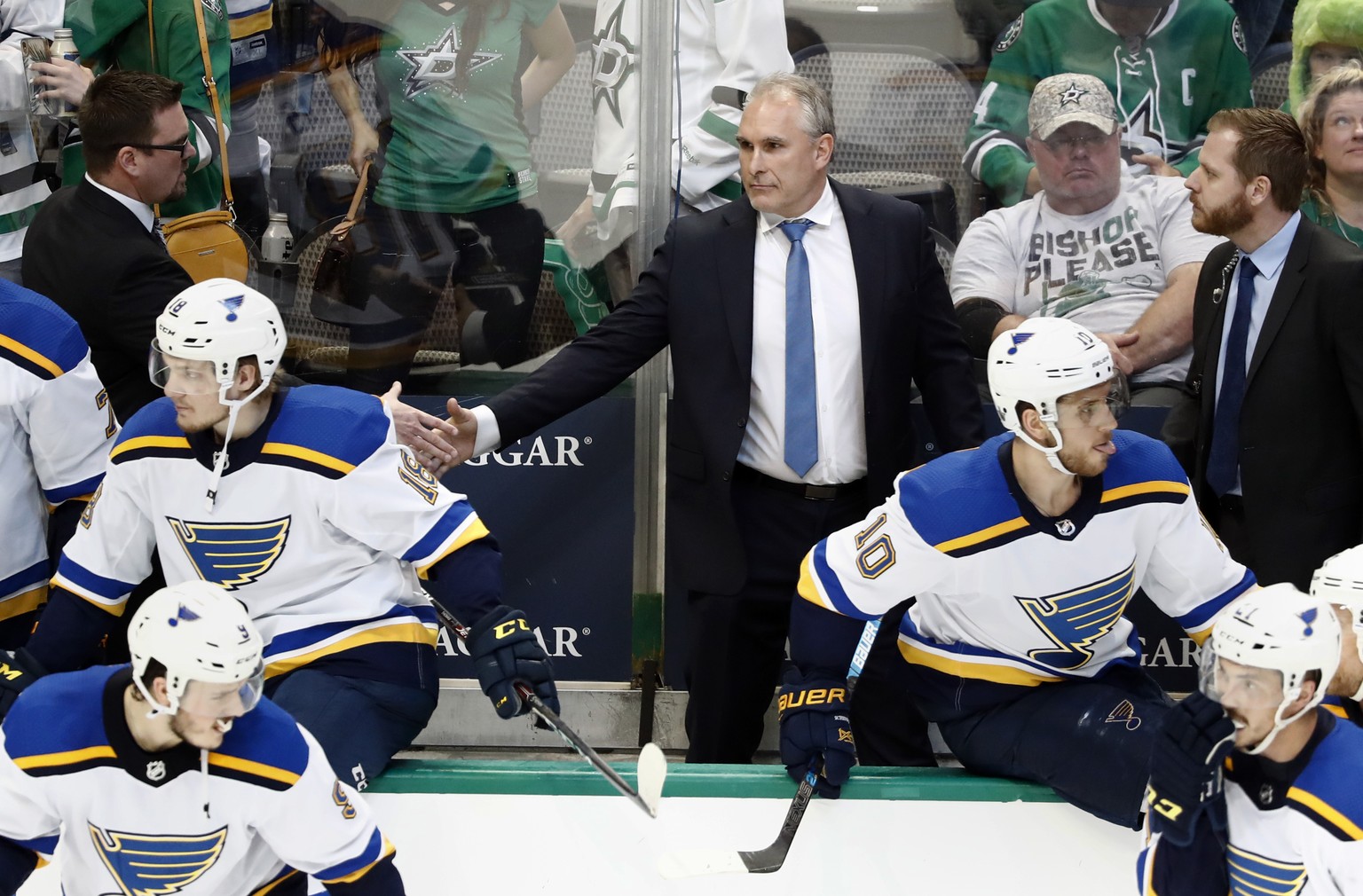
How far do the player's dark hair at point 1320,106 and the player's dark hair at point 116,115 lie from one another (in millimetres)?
2599

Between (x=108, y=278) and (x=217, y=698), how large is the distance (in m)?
1.63

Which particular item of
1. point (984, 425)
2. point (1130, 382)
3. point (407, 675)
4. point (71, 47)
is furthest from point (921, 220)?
point (71, 47)

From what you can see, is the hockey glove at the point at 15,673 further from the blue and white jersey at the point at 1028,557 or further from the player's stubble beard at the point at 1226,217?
the player's stubble beard at the point at 1226,217

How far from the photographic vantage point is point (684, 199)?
13.4 feet

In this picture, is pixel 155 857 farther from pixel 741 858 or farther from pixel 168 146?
pixel 168 146

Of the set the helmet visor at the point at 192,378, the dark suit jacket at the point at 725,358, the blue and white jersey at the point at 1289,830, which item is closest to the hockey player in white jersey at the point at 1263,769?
the blue and white jersey at the point at 1289,830

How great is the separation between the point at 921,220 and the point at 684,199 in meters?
0.72

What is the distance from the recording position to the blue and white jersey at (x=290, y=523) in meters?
2.79

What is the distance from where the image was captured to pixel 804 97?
3578 mm

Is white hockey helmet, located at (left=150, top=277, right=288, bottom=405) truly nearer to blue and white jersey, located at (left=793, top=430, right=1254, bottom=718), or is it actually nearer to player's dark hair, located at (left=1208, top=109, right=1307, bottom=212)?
blue and white jersey, located at (left=793, top=430, right=1254, bottom=718)

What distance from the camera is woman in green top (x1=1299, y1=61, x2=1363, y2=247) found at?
3.73m

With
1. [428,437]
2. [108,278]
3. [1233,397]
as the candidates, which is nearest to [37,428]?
[108,278]

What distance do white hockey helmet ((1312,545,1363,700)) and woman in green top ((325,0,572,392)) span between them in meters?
2.23

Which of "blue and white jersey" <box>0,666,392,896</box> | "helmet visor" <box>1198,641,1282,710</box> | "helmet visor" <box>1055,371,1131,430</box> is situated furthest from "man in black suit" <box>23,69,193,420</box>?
"helmet visor" <box>1198,641,1282,710</box>
